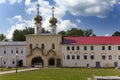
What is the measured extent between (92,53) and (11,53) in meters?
20.6

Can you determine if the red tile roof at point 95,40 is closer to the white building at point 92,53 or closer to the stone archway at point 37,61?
the white building at point 92,53

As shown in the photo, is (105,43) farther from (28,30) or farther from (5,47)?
(28,30)

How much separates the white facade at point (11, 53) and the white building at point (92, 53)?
11.2 m

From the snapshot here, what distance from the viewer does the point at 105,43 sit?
237 feet

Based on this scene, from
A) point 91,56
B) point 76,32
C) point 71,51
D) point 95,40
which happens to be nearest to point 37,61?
point 71,51

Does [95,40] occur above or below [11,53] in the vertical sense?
above

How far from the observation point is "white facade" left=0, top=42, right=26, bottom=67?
77.4m

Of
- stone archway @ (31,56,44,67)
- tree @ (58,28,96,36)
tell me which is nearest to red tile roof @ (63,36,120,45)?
stone archway @ (31,56,44,67)

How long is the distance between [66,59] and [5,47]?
16.5m

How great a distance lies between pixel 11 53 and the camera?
78.2 meters

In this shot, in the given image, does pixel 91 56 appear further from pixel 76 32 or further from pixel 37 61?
pixel 76 32

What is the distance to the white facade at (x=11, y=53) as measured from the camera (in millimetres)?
77438

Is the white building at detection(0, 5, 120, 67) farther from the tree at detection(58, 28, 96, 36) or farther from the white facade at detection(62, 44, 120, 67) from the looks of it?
the tree at detection(58, 28, 96, 36)

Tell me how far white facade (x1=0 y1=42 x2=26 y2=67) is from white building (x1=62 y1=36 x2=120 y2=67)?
11176 millimetres
